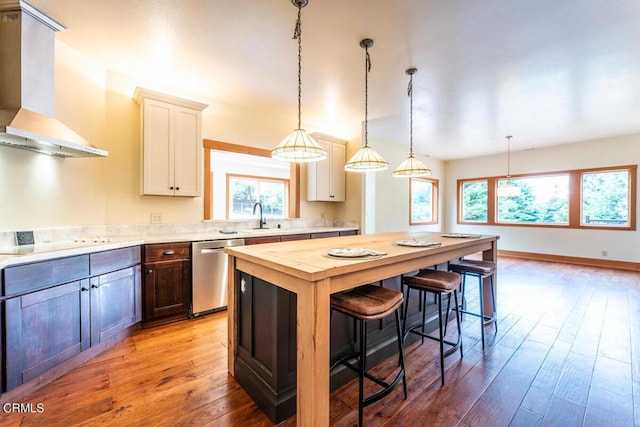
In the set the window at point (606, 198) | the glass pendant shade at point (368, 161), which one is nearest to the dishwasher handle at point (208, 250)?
the glass pendant shade at point (368, 161)

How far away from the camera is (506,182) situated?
649 cm

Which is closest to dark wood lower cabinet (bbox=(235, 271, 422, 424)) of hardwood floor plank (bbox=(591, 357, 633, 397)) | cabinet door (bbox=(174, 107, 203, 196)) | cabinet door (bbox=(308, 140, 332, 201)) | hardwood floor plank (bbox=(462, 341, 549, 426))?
hardwood floor plank (bbox=(462, 341, 549, 426))

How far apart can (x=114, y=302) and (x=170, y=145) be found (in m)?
1.68

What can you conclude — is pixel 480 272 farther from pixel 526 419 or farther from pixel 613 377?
pixel 526 419

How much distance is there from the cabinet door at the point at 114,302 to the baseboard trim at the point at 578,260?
7.55 m

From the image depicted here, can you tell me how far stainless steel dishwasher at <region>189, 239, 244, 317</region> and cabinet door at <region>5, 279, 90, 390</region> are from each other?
36.2 inches

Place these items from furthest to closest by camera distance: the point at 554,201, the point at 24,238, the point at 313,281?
the point at 554,201
the point at 24,238
the point at 313,281

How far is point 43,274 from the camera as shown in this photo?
176 cm

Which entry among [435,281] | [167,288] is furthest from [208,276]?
[435,281]

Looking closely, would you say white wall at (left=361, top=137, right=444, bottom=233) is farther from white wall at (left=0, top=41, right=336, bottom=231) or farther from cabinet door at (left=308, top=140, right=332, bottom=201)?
white wall at (left=0, top=41, right=336, bottom=231)

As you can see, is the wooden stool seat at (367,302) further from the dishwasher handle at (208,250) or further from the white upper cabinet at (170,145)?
the white upper cabinet at (170,145)

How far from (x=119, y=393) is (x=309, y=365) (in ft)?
4.58

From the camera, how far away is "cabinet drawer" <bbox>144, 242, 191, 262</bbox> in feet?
8.53

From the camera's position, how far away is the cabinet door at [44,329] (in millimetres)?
1600
